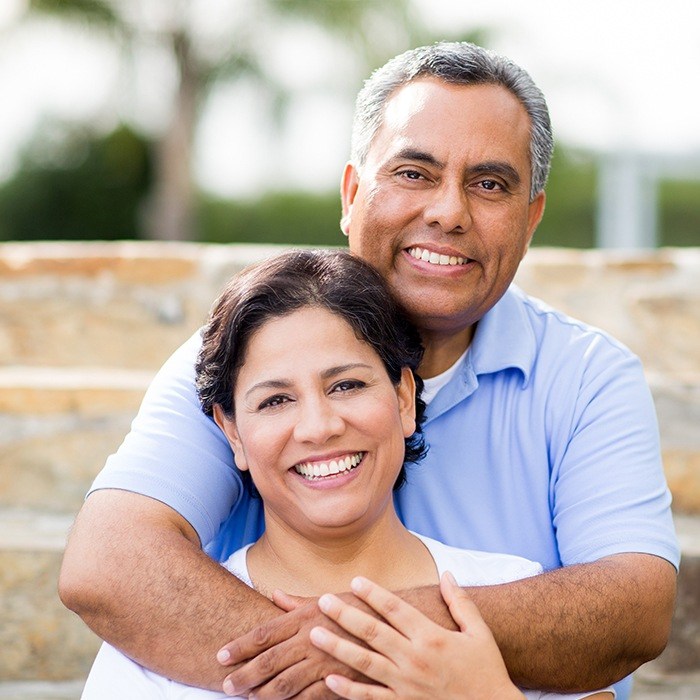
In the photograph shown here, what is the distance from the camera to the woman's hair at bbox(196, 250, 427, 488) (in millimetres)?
1860

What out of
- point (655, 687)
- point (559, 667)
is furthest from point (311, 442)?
point (655, 687)

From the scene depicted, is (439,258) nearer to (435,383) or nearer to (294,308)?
(435,383)

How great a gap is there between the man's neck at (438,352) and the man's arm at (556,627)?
592 millimetres

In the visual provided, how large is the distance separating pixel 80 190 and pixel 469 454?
13062 millimetres

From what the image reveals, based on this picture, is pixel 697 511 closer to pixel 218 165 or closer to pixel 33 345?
pixel 33 345

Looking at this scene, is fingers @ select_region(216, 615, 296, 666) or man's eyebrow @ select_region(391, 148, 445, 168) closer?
fingers @ select_region(216, 615, 296, 666)

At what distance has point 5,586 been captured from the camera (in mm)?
2553

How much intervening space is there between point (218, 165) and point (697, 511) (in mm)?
12423

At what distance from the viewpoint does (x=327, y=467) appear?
70.1 inches

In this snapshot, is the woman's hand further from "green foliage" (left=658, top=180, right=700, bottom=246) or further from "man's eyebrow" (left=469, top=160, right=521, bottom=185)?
"green foliage" (left=658, top=180, right=700, bottom=246)

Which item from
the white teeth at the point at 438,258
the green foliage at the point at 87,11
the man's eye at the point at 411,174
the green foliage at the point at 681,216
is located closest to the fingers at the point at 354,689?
the white teeth at the point at 438,258

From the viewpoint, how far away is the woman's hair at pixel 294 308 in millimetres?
1860

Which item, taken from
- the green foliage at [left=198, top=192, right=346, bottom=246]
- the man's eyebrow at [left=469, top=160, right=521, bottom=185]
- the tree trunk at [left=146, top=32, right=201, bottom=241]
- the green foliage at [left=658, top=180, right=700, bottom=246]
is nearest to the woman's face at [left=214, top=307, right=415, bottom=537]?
the man's eyebrow at [left=469, top=160, right=521, bottom=185]

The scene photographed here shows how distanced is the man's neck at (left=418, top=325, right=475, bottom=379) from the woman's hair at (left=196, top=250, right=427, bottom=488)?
32cm
